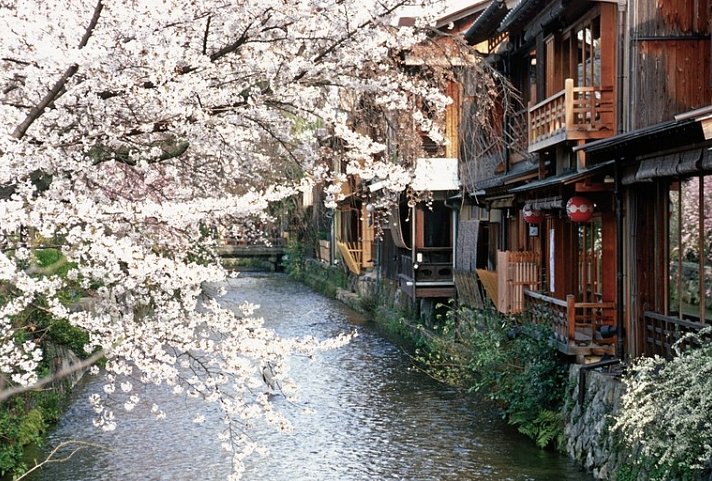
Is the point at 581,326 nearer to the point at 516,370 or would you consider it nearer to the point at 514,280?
the point at 516,370

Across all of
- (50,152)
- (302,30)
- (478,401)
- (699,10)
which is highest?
(699,10)

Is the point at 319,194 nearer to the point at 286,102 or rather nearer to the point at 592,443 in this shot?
the point at 592,443

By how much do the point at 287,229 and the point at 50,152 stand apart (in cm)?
4538

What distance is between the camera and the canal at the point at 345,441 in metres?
12.6

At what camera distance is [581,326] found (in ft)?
46.5

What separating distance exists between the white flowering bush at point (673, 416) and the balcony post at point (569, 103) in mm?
4259

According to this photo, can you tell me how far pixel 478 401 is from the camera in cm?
1672

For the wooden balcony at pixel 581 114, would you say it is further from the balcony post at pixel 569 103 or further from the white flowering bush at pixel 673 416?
the white flowering bush at pixel 673 416

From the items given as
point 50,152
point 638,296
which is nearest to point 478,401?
point 638,296

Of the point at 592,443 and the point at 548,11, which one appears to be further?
the point at 548,11

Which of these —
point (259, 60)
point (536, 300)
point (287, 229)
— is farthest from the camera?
point (287, 229)

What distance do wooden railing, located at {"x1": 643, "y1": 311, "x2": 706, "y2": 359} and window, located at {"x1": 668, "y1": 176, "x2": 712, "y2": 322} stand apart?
15cm

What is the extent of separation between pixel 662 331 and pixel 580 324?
2.31 m

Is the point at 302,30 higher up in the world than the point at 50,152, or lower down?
higher up
